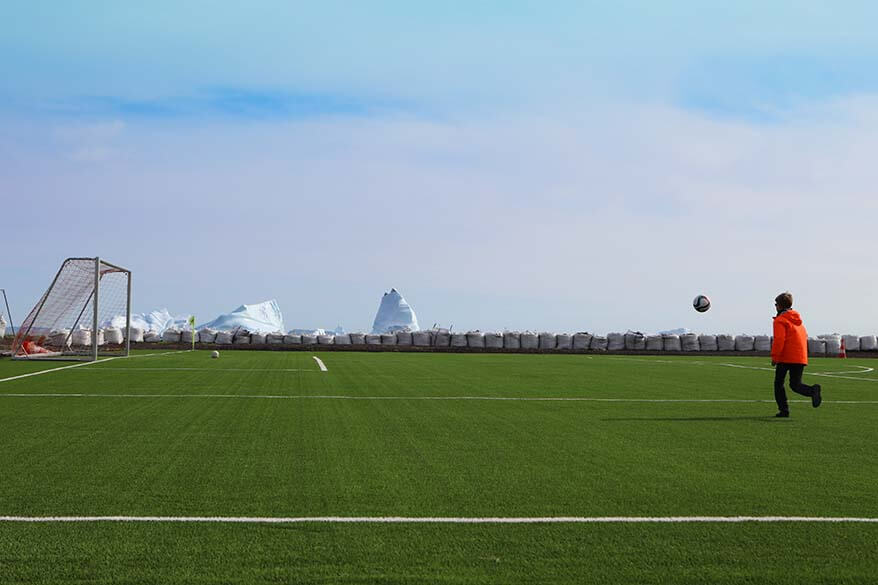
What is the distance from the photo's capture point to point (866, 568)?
13.6 ft

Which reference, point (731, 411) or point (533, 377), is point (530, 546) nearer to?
point (731, 411)

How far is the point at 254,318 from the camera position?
99688mm

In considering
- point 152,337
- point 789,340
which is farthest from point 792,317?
point 152,337

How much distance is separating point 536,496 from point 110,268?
26163mm

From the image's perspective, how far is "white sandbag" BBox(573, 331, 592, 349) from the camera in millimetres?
50750

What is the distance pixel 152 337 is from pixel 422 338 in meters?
16.1

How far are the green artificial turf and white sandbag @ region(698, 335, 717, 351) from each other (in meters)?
37.9

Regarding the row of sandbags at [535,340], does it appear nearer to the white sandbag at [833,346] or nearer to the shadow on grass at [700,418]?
the white sandbag at [833,346]

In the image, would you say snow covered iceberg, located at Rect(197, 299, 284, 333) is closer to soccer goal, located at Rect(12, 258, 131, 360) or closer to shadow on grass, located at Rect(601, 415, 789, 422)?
soccer goal, located at Rect(12, 258, 131, 360)

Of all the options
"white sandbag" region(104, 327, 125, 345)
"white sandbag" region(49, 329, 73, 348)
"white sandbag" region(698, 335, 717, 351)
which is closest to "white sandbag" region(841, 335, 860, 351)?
"white sandbag" region(698, 335, 717, 351)

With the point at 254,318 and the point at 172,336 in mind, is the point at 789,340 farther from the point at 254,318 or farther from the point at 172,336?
the point at 254,318

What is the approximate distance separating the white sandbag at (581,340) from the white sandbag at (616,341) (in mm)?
1289

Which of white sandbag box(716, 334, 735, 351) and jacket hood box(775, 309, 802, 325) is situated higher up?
jacket hood box(775, 309, 802, 325)

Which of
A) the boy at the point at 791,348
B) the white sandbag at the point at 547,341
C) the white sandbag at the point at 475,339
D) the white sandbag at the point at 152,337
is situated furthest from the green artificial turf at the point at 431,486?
the white sandbag at the point at 475,339
